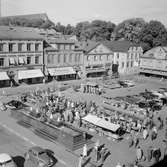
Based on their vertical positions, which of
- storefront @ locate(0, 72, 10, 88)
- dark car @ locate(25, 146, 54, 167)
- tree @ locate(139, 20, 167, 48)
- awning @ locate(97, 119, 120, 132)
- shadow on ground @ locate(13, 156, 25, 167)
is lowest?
shadow on ground @ locate(13, 156, 25, 167)

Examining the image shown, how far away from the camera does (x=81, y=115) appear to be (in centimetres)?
3506

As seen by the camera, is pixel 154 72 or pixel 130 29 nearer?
pixel 154 72

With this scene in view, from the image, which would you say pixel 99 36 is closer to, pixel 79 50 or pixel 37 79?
pixel 79 50

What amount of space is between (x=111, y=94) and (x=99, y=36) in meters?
63.2

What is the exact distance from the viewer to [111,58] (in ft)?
236

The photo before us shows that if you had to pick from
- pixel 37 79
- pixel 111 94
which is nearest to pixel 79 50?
pixel 37 79

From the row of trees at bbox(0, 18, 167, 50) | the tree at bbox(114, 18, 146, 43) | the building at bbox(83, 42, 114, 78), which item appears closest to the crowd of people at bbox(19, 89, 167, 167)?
the building at bbox(83, 42, 114, 78)

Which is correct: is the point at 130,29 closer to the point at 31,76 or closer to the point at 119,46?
the point at 119,46

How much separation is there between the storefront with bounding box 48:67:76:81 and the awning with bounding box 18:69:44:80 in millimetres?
3015

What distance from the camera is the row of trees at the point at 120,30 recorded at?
290ft

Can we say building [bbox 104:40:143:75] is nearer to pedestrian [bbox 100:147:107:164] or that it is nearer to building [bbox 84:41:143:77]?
building [bbox 84:41:143:77]

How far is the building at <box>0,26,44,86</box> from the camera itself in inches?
1998

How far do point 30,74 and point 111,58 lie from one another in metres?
27.1

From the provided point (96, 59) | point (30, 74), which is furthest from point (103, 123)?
point (96, 59)
